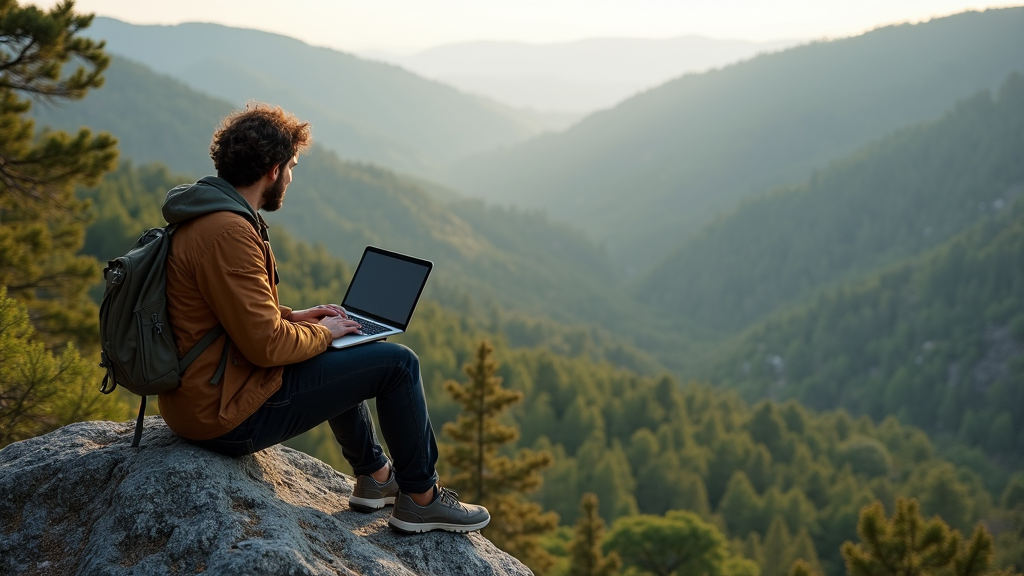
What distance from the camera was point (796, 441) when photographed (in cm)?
8644

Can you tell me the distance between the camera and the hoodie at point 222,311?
187 inches

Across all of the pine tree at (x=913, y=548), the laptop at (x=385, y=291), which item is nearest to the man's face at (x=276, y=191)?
the laptop at (x=385, y=291)

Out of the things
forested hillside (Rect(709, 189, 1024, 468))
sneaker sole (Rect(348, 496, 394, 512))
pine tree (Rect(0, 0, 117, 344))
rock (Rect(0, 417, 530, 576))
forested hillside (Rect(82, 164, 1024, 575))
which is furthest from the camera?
forested hillside (Rect(709, 189, 1024, 468))

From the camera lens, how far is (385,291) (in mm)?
6266

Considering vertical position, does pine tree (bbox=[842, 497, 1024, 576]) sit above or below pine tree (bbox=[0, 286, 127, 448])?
below

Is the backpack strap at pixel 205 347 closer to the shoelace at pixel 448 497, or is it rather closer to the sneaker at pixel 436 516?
the sneaker at pixel 436 516

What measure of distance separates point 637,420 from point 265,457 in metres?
82.6

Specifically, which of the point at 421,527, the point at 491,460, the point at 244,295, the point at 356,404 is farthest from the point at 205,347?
the point at 491,460

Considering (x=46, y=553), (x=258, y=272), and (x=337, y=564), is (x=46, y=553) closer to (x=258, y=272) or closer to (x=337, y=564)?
(x=337, y=564)

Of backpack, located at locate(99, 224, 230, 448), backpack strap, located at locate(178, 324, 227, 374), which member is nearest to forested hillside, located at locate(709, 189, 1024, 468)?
backpack strap, located at locate(178, 324, 227, 374)

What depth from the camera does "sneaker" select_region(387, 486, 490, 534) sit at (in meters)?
5.89

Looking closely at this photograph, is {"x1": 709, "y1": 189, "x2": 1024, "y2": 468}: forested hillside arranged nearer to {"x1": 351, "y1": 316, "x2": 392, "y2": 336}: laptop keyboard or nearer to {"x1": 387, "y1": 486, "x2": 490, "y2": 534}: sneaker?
{"x1": 387, "y1": 486, "x2": 490, "y2": 534}: sneaker

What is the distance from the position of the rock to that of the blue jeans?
1.21 ft

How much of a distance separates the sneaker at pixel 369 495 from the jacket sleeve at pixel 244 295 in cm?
167
